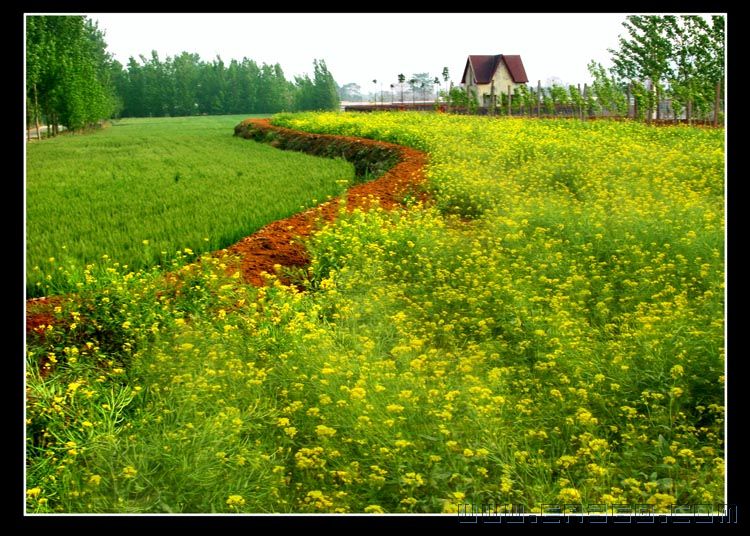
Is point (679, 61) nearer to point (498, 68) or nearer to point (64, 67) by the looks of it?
point (498, 68)

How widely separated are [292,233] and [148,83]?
49.0 ft

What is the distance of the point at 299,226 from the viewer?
866 cm

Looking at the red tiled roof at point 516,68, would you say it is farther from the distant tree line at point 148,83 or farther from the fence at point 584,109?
the distant tree line at point 148,83

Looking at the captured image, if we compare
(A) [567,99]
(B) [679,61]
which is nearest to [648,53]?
(B) [679,61]

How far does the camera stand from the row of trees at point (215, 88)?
68.9 feet

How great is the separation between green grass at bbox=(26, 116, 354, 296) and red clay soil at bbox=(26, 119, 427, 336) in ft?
1.23

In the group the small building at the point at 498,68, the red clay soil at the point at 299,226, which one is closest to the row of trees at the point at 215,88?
the small building at the point at 498,68

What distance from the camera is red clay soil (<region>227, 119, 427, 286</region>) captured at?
7.46 meters

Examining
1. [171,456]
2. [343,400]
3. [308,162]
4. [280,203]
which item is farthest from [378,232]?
[308,162]

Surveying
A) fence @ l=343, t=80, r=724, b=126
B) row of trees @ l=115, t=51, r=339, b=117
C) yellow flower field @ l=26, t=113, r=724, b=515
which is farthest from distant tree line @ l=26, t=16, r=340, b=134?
yellow flower field @ l=26, t=113, r=724, b=515

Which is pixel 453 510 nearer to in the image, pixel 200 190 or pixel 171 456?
pixel 171 456

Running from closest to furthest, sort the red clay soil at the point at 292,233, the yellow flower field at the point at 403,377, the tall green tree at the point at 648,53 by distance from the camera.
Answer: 1. the yellow flower field at the point at 403,377
2. the red clay soil at the point at 292,233
3. the tall green tree at the point at 648,53

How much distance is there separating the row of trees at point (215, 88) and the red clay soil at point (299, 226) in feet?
34.5

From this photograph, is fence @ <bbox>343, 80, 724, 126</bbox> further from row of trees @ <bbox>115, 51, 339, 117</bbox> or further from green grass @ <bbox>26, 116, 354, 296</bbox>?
green grass @ <bbox>26, 116, 354, 296</bbox>
